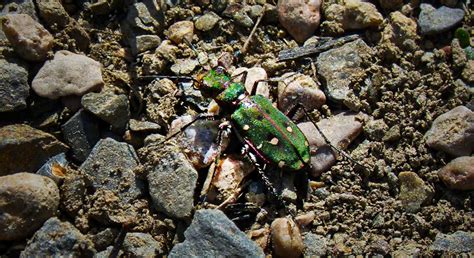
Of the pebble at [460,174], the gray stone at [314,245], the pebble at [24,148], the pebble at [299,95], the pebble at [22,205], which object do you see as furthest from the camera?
the pebble at [299,95]

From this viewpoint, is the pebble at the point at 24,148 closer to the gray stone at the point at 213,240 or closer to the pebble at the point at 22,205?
the pebble at the point at 22,205

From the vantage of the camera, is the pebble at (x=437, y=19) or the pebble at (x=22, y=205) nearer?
the pebble at (x=22, y=205)

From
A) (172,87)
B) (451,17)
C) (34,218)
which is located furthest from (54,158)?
(451,17)

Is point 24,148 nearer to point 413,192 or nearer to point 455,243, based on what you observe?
point 413,192

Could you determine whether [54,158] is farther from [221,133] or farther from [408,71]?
[408,71]

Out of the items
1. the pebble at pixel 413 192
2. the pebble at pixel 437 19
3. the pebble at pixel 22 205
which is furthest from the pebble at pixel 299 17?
the pebble at pixel 22 205

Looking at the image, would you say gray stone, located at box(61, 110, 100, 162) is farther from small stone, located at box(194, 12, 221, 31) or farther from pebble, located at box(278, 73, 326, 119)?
pebble, located at box(278, 73, 326, 119)

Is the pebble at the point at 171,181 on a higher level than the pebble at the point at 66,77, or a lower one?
lower
